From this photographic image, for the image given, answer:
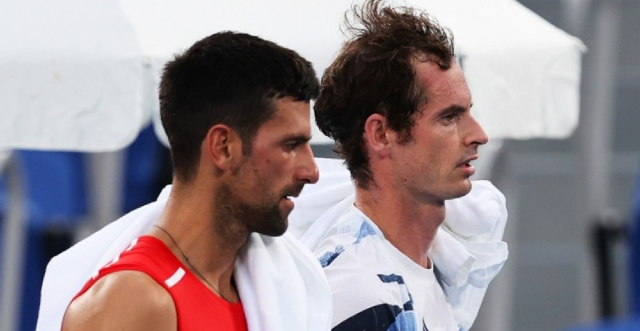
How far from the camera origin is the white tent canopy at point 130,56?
110 inches

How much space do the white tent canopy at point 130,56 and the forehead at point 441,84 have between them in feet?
0.86

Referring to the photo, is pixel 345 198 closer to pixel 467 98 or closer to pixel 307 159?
pixel 467 98

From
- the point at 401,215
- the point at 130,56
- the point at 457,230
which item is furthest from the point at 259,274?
the point at 457,230

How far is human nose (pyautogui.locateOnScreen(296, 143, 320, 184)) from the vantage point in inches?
91.4

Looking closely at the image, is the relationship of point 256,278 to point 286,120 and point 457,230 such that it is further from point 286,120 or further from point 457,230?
point 457,230

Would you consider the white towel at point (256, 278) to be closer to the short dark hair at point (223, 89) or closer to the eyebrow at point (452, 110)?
the short dark hair at point (223, 89)

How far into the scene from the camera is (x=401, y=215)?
2.88 m

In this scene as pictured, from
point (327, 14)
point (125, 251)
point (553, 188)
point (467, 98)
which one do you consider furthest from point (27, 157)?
point (553, 188)

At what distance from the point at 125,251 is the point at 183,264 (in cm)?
10

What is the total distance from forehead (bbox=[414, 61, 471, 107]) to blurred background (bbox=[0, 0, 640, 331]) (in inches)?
24.9

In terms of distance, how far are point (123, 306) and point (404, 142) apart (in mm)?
916

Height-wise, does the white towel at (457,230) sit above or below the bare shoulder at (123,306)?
below

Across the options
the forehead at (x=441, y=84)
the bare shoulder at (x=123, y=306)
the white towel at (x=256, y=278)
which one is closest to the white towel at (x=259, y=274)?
the white towel at (x=256, y=278)

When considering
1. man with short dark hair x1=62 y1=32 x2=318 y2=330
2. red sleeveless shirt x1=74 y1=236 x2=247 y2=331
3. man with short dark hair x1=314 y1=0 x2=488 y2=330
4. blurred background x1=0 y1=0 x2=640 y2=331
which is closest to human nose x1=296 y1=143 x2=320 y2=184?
man with short dark hair x1=62 y1=32 x2=318 y2=330
